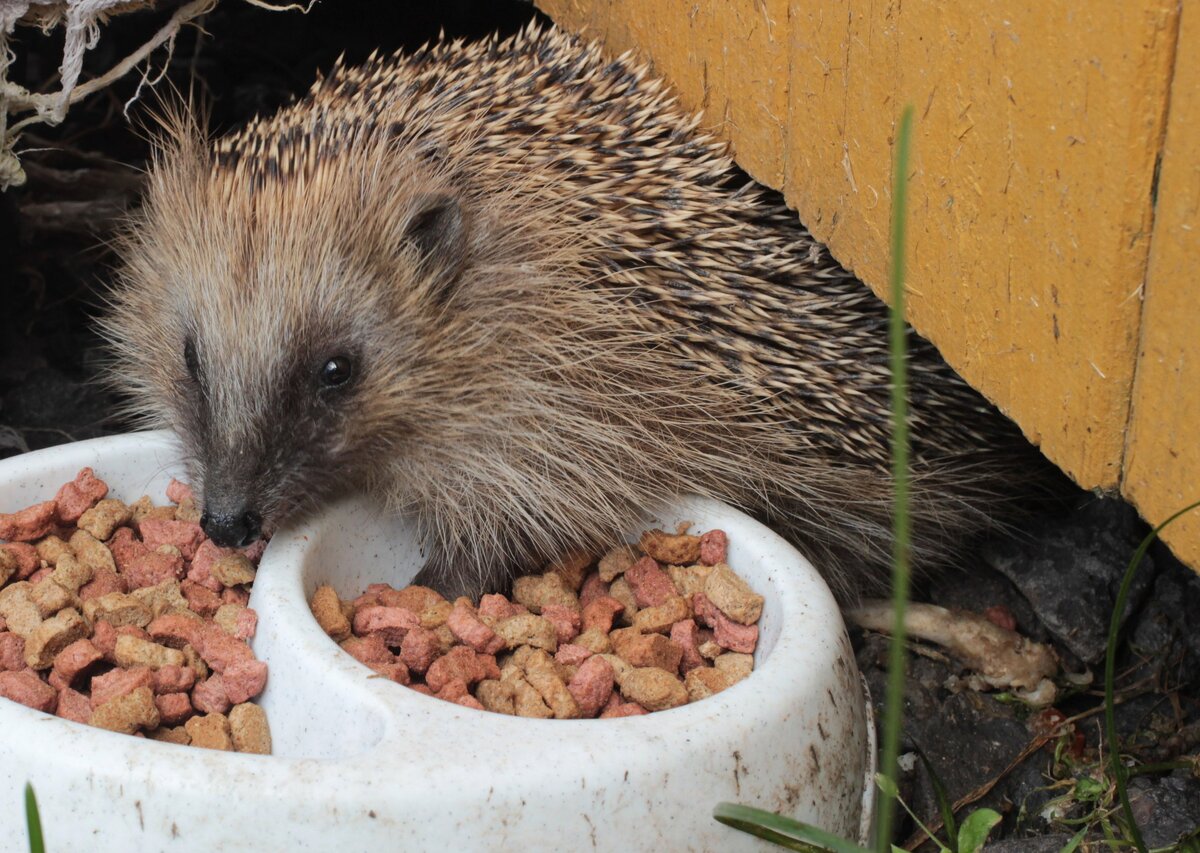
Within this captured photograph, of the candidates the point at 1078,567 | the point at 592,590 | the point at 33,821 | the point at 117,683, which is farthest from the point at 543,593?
the point at 33,821

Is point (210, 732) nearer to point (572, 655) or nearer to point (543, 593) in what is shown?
point (572, 655)

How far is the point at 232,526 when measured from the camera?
2271mm

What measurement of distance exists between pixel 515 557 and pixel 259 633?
610 mm

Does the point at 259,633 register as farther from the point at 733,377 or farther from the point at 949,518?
the point at 949,518

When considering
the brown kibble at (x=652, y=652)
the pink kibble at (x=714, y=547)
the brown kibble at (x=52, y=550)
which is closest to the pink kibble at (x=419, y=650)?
the brown kibble at (x=652, y=652)

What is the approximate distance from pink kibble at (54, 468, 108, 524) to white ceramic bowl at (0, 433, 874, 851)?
737mm

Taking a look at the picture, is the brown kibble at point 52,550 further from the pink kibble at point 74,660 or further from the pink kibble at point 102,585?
the pink kibble at point 74,660

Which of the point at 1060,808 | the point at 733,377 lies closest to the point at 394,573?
the point at 733,377

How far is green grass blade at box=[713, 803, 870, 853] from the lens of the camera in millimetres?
1450

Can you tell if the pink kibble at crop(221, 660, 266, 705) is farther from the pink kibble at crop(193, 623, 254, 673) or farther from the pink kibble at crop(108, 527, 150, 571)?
the pink kibble at crop(108, 527, 150, 571)

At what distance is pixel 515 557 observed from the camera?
2.62 metres

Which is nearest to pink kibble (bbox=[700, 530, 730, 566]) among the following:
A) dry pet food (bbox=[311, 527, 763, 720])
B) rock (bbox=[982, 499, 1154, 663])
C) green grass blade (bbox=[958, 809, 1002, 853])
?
dry pet food (bbox=[311, 527, 763, 720])

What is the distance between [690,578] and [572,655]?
0.29 m

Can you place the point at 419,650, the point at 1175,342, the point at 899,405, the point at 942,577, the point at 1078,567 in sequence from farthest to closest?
the point at 942,577
the point at 1078,567
the point at 419,650
the point at 1175,342
the point at 899,405
